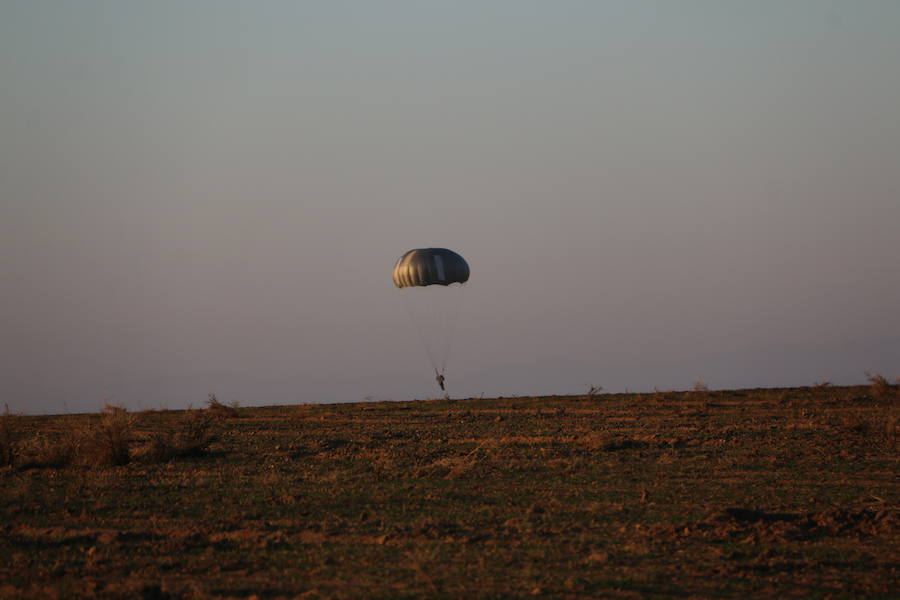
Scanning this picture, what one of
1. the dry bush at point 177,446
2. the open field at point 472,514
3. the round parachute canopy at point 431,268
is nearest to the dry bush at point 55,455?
the open field at point 472,514

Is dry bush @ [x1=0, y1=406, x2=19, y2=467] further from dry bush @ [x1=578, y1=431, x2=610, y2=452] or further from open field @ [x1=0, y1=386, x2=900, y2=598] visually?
dry bush @ [x1=578, y1=431, x2=610, y2=452]

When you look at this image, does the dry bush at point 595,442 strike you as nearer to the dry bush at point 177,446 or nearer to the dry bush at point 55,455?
the dry bush at point 177,446

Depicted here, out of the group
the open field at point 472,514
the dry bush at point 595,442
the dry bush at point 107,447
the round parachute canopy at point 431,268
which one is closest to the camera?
the open field at point 472,514

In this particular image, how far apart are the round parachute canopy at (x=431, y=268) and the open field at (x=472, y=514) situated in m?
8.74

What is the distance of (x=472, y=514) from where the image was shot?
1656 cm

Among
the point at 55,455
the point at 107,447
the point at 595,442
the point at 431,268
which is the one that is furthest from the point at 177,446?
the point at 431,268

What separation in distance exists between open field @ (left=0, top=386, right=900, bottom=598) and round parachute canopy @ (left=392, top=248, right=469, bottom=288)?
8738mm

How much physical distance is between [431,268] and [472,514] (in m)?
22.4

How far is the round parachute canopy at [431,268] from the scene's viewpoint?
3841cm

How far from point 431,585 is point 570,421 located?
73.7ft

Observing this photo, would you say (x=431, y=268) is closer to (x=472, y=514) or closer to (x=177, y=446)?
(x=177, y=446)

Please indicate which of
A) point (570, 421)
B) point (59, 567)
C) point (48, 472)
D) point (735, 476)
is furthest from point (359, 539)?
point (570, 421)

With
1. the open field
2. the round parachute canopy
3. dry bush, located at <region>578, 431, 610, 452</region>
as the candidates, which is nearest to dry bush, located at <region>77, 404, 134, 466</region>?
the open field

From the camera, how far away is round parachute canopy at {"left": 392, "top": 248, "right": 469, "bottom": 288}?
1512 inches
